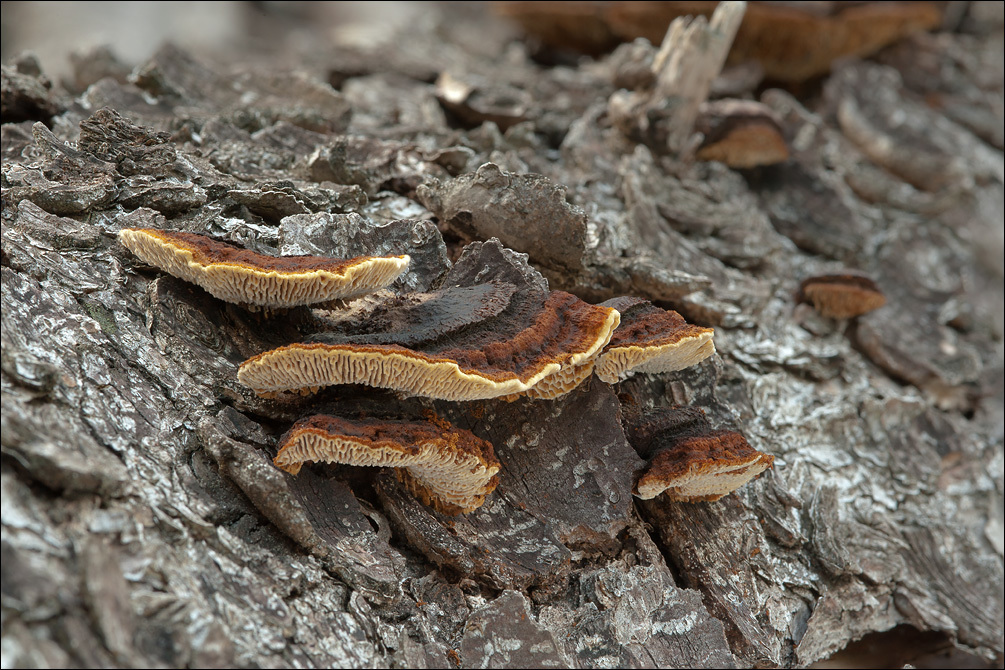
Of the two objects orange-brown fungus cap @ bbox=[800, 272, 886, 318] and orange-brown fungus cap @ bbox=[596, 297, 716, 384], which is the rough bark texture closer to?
orange-brown fungus cap @ bbox=[800, 272, 886, 318]

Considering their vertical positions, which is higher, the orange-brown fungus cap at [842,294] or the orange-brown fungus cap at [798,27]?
the orange-brown fungus cap at [798,27]

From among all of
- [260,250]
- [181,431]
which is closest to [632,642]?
[181,431]

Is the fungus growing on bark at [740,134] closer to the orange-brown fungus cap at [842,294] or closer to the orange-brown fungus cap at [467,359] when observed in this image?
the orange-brown fungus cap at [842,294]

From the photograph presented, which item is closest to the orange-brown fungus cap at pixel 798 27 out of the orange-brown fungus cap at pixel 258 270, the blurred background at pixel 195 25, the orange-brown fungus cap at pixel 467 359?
the blurred background at pixel 195 25

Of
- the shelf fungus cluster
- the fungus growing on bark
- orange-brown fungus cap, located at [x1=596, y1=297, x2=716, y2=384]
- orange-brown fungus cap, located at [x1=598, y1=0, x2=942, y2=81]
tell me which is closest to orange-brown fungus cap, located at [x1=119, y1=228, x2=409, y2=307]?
the shelf fungus cluster

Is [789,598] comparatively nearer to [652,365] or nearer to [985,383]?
[652,365]

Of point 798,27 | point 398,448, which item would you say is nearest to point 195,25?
point 798,27
